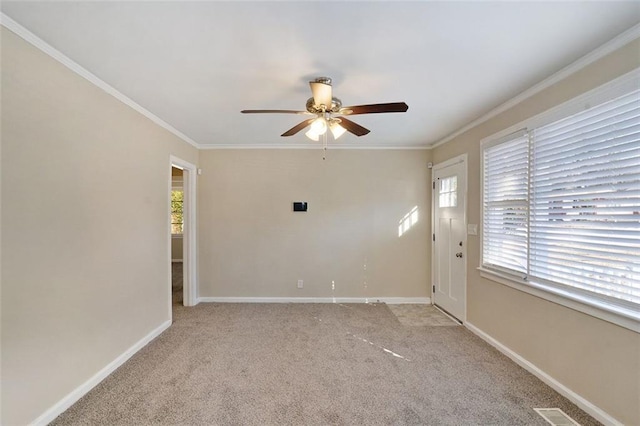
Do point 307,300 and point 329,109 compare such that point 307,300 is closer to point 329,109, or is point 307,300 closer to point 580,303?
point 329,109

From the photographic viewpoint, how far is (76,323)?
80.4 inches

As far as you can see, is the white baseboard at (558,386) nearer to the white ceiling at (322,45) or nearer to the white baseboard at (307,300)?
the white baseboard at (307,300)

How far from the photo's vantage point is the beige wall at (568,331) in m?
1.67

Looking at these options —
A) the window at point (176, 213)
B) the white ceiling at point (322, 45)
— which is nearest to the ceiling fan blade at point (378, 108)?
the white ceiling at point (322, 45)

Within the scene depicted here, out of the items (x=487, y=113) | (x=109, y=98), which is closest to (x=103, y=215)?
(x=109, y=98)

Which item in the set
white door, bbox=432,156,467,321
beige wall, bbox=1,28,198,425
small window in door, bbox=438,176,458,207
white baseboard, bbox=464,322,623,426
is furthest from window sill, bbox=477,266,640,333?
beige wall, bbox=1,28,198,425

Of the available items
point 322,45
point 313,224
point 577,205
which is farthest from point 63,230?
point 577,205

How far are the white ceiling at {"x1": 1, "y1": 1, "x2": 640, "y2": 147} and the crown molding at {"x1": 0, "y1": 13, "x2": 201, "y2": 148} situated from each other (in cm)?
4

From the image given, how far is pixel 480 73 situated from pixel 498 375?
2.55 metres

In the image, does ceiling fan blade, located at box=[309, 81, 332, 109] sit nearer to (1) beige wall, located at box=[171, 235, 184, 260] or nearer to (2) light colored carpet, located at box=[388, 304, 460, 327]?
(2) light colored carpet, located at box=[388, 304, 460, 327]

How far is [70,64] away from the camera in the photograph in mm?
1962

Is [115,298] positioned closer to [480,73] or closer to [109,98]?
[109,98]

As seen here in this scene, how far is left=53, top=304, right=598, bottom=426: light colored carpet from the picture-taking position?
188cm

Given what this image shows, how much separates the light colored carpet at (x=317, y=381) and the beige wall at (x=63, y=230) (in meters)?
0.39
